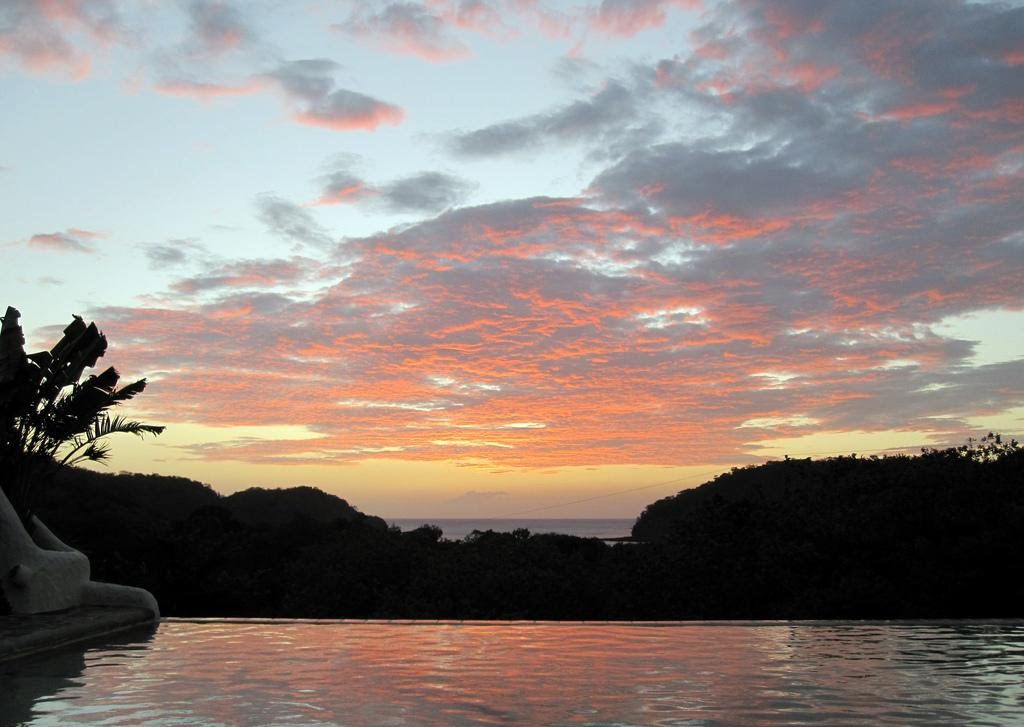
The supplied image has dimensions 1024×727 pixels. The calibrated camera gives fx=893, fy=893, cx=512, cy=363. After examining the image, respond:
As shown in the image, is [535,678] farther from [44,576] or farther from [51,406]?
[51,406]

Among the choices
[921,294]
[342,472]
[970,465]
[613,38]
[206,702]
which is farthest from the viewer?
[342,472]

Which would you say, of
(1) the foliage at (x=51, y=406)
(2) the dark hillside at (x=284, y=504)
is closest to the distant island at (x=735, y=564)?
(1) the foliage at (x=51, y=406)

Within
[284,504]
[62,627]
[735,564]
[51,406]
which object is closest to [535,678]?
[62,627]

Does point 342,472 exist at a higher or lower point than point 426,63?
lower

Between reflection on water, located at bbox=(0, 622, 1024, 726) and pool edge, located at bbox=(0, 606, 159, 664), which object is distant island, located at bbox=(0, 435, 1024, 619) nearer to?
pool edge, located at bbox=(0, 606, 159, 664)

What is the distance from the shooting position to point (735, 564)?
18.5 metres

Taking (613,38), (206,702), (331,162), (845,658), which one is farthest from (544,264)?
(206,702)

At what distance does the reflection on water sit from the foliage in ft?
11.5

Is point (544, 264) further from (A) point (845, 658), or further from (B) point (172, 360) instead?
(A) point (845, 658)

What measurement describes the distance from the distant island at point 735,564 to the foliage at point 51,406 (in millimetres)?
616

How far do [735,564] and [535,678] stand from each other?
1196cm

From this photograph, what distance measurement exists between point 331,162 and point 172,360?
33.4ft

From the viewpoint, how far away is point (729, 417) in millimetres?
31484

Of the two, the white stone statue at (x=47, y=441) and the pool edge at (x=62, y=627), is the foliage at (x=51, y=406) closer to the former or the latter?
the white stone statue at (x=47, y=441)
